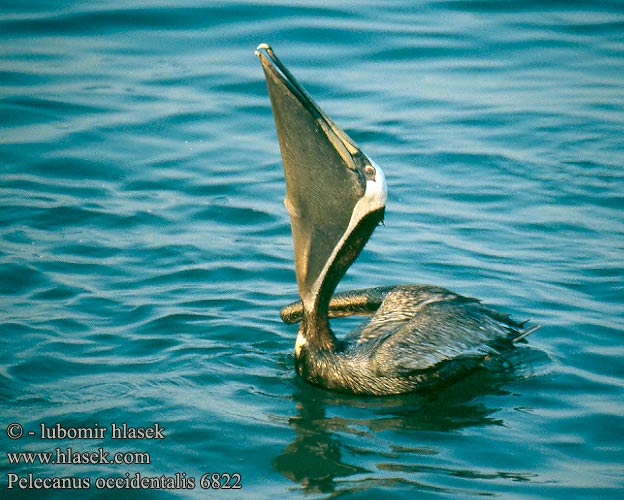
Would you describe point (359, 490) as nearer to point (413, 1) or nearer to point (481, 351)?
point (481, 351)

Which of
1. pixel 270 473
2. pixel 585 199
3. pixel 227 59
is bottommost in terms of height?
pixel 270 473

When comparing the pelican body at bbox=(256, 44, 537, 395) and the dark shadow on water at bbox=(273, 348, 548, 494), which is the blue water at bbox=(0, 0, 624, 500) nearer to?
the dark shadow on water at bbox=(273, 348, 548, 494)

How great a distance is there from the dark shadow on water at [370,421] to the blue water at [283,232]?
16 mm

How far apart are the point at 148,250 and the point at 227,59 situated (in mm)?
5067

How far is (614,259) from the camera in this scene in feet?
27.4

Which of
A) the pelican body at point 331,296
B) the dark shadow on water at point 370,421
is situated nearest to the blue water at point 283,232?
the dark shadow on water at point 370,421

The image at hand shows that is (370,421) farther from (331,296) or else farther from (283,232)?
(283,232)

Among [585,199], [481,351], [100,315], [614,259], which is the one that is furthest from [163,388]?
[585,199]

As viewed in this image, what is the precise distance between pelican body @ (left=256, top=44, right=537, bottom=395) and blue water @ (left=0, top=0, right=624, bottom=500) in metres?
0.20

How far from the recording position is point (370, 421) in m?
6.08

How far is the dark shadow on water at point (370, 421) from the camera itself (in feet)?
18.0

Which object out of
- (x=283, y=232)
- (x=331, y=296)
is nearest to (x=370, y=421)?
(x=331, y=296)

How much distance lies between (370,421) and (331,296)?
91 cm

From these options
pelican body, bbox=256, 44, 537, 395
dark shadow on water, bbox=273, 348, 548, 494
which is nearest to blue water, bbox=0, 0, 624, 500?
dark shadow on water, bbox=273, 348, 548, 494
